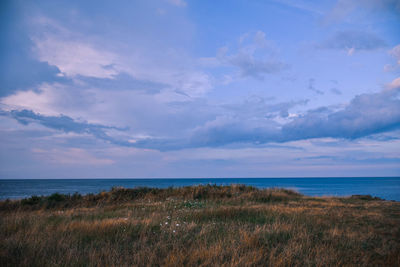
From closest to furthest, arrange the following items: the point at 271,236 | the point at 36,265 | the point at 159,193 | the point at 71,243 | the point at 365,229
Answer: the point at 36,265 → the point at 71,243 → the point at 271,236 → the point at 365,229 → the point at 159,193

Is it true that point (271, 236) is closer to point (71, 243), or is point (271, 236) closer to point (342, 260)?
point (342, 260)

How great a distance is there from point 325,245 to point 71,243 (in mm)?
6566

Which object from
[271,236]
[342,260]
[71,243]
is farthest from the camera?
[271,236]

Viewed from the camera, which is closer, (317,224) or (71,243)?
(71,243)

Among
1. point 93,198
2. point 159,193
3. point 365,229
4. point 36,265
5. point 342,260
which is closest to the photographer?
point 36,265

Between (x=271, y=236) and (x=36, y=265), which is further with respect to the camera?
(x=271, y=236)

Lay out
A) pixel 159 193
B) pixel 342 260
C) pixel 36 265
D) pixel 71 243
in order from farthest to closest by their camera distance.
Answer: pixel 159 193, pixel 71 243, pixel 342 260, pixel 36 265

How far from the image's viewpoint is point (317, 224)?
851cm

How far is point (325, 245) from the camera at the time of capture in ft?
20.3

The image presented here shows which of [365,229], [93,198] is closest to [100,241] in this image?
[365,229]

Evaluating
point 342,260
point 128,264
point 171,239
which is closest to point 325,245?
point 342,260

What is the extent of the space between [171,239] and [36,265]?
9.68 feet

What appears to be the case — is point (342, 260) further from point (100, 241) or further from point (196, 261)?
point (100, 241)

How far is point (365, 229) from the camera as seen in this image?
26.9 ft
